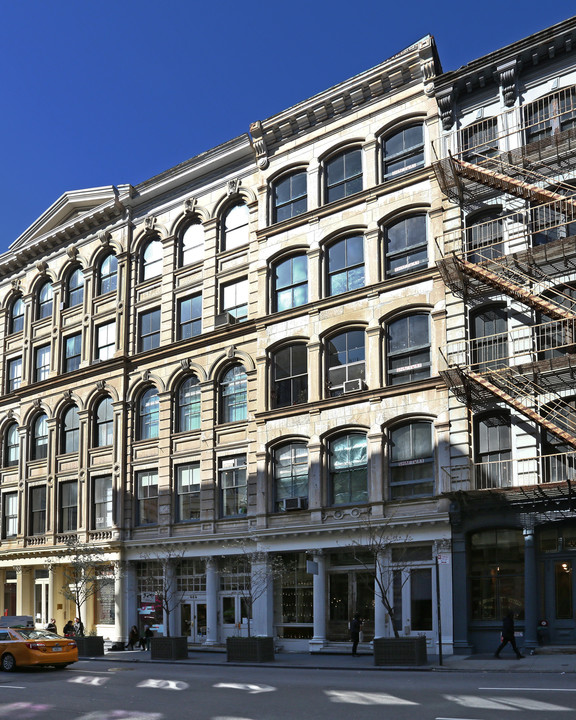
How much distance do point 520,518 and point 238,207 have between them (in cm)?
1907

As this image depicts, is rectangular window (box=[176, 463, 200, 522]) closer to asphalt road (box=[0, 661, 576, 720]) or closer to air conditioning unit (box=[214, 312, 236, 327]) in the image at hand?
air conditioning unit (box=[214, 312, 236, 327])

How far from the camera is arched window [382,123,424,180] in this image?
3222 cm

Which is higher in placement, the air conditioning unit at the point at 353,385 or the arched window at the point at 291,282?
the arched window at the point at 291,282

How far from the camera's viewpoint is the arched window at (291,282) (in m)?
34.8

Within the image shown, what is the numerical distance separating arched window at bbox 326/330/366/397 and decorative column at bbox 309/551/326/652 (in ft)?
20.5

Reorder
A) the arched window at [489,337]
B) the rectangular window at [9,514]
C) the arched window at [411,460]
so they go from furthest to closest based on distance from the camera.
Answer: the rectangular window at [9,514]
the arched window at [411,460]
the arched window at [489,337]

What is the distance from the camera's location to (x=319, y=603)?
103ft

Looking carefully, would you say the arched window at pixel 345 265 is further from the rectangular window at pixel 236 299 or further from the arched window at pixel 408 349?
the rectangular window at pixel 236 299

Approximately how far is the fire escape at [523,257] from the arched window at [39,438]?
24.8 metres

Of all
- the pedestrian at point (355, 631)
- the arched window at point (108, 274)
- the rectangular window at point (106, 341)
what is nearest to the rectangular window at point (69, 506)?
the rectangular window at point (106, 341)

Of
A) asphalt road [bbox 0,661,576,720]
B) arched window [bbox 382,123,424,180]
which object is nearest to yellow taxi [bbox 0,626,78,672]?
asphalt road [bbox 0,661,576,720]

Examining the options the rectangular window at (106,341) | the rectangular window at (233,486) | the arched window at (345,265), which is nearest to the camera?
the arched window at (345,265)

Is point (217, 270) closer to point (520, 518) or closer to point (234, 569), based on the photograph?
point (234, 569)

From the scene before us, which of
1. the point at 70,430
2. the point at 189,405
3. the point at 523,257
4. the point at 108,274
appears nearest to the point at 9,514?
the point at 70,430
